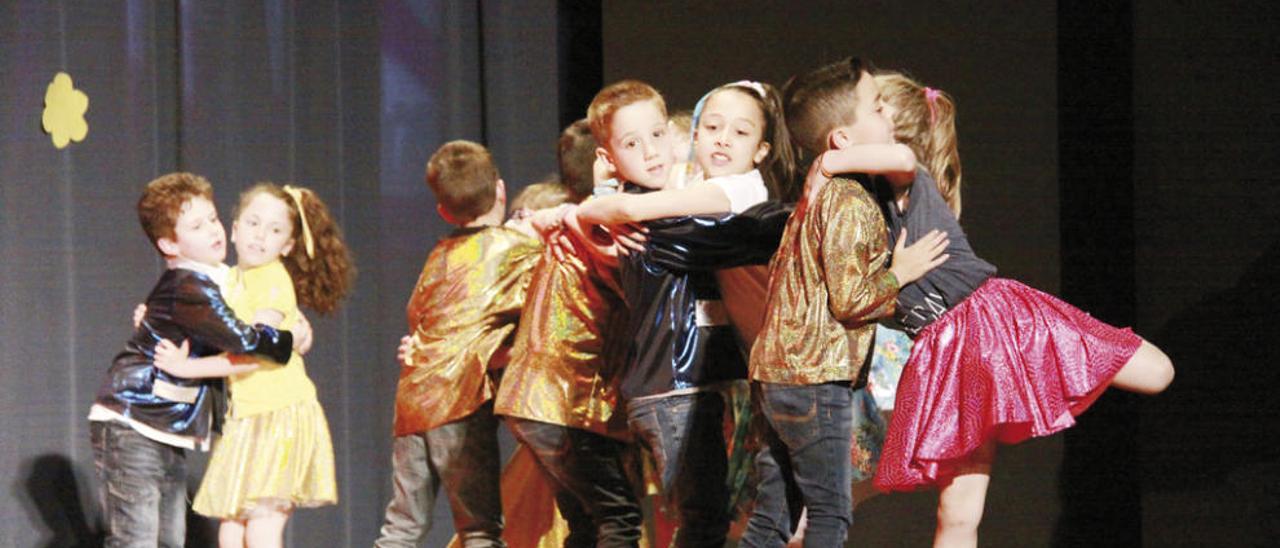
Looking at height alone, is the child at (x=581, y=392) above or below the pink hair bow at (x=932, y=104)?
below

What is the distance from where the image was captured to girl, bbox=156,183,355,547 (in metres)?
4.36

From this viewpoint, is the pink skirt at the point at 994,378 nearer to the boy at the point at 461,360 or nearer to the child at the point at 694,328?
the child at the point at 694,328

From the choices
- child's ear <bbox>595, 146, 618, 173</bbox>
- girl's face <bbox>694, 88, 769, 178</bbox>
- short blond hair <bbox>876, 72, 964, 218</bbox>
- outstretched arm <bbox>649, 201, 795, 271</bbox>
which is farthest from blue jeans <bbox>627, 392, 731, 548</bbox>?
short blond hair <bbox>876, 72, 964, 218</bbox>

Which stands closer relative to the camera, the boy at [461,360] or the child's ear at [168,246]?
the boy at [461,360]

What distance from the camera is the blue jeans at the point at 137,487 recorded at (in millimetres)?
4227

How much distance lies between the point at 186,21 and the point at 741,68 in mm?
2146

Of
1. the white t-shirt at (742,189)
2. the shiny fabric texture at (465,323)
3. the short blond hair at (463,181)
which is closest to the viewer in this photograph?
the white t-shirt at (742,189)

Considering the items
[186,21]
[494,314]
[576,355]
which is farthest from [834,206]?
[186,21]

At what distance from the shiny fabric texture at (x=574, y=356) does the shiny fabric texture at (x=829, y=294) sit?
2.04ft

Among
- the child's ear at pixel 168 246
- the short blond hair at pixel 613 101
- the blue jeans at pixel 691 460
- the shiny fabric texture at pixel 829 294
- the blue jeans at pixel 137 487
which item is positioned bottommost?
the blue jeans at pixel 137 487

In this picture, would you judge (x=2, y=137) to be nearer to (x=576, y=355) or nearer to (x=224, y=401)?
(x=224, y=401)

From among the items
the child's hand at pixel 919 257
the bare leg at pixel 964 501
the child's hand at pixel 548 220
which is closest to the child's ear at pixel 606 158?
the child's hand at pixel 548 220

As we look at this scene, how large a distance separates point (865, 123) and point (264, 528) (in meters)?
2.28

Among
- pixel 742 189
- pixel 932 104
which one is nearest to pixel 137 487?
pixel 742 189
